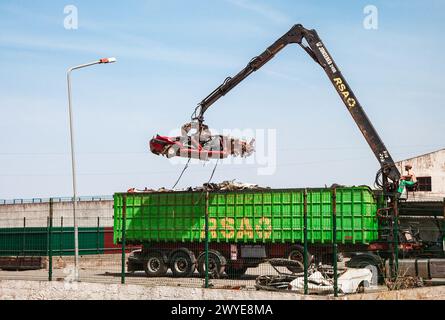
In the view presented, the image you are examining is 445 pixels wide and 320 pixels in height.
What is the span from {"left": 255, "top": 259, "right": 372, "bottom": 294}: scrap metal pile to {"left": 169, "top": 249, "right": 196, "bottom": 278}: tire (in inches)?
259

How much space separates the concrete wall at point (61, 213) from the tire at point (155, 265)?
→ 2056 centimetres

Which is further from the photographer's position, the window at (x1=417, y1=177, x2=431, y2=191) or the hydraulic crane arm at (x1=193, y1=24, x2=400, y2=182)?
the window at (x1=417, y1=177, x2=431, y2=191)

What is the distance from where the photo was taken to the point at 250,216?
1029 inches

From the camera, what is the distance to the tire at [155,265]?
2694 centimetres

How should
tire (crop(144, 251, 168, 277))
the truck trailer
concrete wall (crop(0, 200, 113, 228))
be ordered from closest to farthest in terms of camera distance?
1. the truck trailer
2. tire (crop(144, 251, 168, 277))
3. concrete wall (crop(0, 200, 113, 228))

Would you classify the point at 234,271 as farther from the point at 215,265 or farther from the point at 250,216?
the point at 250,216

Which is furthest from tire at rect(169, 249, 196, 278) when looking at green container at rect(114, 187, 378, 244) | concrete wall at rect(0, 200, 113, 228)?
concrete wall at rect(0, 200, 113, 228)

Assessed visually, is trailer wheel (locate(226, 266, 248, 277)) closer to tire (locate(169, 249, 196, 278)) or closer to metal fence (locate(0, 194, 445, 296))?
metal fence (locate(0, 194, 445, 296))

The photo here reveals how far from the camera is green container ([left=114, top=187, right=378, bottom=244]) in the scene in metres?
24.2

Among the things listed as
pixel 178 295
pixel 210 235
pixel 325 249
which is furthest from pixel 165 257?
pixel 178 295

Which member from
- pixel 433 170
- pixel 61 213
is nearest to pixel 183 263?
pixel 433 170

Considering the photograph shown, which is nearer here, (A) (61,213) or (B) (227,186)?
(B) (227,186)

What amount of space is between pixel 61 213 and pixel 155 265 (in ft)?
84.6
